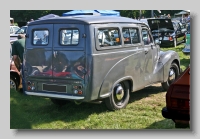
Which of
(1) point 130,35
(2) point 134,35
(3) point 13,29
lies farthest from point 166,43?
(3) point 13,29

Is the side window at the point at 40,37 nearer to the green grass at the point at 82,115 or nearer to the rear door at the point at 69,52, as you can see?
the rear door at the point at 69,52

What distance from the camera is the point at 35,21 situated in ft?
14.5

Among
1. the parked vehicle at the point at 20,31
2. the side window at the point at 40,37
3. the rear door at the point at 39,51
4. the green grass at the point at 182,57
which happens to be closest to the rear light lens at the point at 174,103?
the green grass at the point at 182,57

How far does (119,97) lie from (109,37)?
99cm

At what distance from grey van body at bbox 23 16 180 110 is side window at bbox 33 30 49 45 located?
0.08 feet

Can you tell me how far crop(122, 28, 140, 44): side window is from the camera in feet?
15.3

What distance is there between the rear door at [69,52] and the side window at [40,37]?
15 cm

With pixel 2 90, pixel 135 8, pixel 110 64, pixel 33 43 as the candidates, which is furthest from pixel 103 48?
pixel 2 90

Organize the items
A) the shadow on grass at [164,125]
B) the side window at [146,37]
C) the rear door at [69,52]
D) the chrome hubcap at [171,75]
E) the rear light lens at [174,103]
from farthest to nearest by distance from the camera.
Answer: the chrome hubcap at [171,75] < the side window at [146,37] < the shadow on grass at [164,125] < the rear door at [69,52] < the rear light lens at [174,103]

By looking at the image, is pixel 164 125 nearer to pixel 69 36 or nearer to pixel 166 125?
pixel 166 125

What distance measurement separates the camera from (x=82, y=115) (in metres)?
4.54

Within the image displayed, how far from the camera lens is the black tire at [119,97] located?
4.59m

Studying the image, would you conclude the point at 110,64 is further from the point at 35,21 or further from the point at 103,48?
the point at 35,21

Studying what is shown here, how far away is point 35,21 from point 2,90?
1.14 metres
